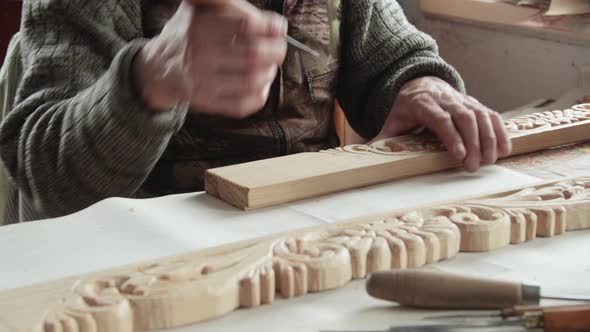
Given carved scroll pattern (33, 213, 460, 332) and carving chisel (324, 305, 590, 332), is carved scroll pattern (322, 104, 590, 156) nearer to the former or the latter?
carved scroll pattern (33, 213, 460, 332)

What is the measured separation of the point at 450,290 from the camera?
2.58 feet

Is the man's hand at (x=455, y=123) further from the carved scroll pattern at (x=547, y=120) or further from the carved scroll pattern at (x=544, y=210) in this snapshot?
the carved scroll pattern at (x=544, y=210)

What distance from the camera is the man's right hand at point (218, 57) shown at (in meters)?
0.94

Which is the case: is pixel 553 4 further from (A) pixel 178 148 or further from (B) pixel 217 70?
(B) pixel 217 70

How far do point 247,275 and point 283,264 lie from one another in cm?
5

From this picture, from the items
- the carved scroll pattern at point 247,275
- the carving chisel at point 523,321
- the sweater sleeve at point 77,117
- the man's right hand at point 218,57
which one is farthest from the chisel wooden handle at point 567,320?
the sweater sleeve at point 77,117

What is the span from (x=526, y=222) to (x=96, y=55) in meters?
0.77

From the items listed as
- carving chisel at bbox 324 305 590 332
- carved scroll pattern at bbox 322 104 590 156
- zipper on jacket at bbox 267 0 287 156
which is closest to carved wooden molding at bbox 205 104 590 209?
carved scroll pattern at bbox 322 104 590 156

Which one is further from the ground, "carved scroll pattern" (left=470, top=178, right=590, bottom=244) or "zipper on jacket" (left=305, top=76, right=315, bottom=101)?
"zipper on jacket" (left=305, top=76, right=315, bottom=101)

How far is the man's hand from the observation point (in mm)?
1270

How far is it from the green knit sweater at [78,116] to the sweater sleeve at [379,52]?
44 centimetres

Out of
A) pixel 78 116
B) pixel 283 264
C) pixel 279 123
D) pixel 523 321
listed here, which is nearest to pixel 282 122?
pixel 279 123

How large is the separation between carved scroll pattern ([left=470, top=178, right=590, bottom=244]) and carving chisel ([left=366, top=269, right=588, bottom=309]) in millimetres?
223

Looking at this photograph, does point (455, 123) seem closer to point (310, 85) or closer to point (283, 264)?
point (310, 85)
